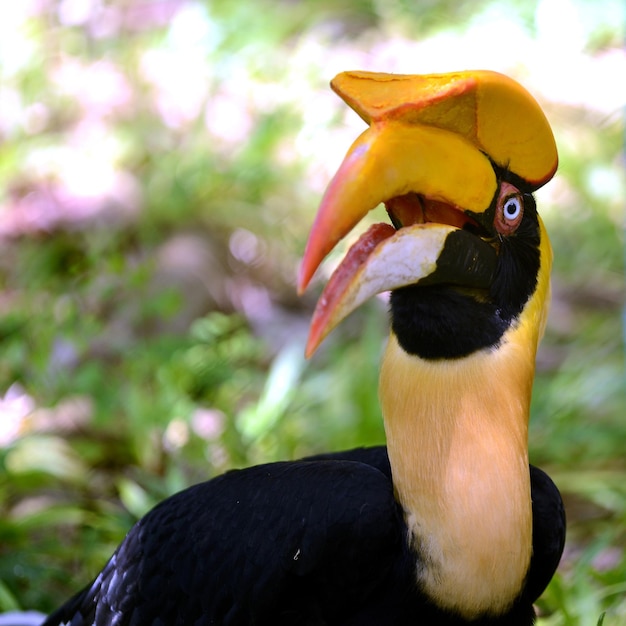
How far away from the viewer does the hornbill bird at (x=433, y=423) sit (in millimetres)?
1389

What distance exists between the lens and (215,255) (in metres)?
4.30

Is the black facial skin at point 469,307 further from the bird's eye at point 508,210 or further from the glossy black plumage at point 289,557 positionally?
the glossy black plumage at point 289,557

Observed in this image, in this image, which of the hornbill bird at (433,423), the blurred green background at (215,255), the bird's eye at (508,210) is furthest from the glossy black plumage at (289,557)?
the blurred green background at (215,255)

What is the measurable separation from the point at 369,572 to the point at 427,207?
60cm

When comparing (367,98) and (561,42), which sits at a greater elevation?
(367,98)

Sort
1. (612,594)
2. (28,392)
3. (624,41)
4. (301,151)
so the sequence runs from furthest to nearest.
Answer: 1. (624,41)
2. (301,151)
3. (28,392)
4. (612,594)

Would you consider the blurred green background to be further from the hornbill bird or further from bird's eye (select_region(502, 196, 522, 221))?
bird's eye (select_region(502, 196, 522, 221))

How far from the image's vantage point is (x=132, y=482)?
3104 millimetres

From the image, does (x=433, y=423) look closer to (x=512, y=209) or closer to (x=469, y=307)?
(x=469, y=307)

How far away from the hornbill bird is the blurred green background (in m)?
0.84

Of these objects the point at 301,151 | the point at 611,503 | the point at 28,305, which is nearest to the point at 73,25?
the point at 301,151

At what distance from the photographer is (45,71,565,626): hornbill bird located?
139cm

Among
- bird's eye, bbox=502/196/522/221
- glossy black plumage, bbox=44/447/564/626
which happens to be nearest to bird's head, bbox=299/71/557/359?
bird's eye, bbox=502/196/522/221

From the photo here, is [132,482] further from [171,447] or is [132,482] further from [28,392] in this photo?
[28,392]
